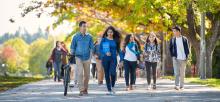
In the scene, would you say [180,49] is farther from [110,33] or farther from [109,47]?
[110,33]

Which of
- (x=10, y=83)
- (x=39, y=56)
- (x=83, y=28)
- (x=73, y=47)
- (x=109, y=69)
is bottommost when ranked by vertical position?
(x=10, y=83)

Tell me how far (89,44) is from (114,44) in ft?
2.62

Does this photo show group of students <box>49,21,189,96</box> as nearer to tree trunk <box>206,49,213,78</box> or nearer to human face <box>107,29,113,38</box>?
human face <box>107,29,113,38</box>

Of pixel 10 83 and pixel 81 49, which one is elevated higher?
pixel 81 49

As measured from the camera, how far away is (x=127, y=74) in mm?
21922

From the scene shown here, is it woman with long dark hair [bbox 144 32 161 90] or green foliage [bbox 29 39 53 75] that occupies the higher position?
green foliage [bbox 29 39 53 75]

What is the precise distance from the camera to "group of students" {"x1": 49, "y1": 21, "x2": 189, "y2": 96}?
19.0 meters

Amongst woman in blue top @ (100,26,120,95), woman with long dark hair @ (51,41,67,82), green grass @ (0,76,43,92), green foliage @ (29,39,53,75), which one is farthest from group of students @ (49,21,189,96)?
green foliage @ (29,39,53,75)

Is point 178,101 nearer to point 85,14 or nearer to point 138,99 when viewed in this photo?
point 138,99

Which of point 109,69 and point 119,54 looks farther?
point 119,54

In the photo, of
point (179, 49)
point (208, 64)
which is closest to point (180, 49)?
point (179, 49)

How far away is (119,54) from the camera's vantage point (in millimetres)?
21750

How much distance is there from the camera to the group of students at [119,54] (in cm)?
1895

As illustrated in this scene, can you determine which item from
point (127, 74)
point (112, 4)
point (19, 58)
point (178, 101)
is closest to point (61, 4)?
point (112, 4)
